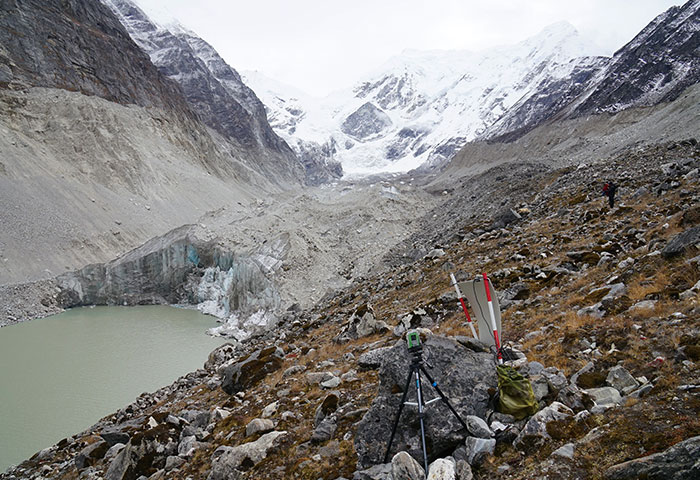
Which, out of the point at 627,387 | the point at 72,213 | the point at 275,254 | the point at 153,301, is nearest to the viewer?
the point at 627,387

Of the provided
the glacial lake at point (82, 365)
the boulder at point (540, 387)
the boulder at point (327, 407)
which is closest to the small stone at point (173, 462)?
the boulder at point (327, 407)

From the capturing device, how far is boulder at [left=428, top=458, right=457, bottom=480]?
3.82 m

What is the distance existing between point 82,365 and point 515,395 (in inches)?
1010

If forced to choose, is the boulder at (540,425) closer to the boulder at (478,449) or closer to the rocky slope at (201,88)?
the boulder at (478,449)

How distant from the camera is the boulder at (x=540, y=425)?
3982mm

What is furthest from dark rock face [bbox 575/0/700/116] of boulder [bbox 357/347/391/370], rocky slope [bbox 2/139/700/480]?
boulder [bbox 357/347/391/370]

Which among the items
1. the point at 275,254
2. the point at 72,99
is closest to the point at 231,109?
the point at 72,99

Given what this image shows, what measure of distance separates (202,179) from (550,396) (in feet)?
268

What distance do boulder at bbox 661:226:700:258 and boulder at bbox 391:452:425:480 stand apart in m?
6.85

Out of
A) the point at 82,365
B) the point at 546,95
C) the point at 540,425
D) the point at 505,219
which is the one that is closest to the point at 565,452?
the point at 540,425

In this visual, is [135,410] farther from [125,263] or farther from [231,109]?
[231,109]

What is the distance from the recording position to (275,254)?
107ft

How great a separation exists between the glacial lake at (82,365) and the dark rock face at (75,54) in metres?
48.8

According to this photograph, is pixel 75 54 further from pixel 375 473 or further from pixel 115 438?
pixel 375 473
